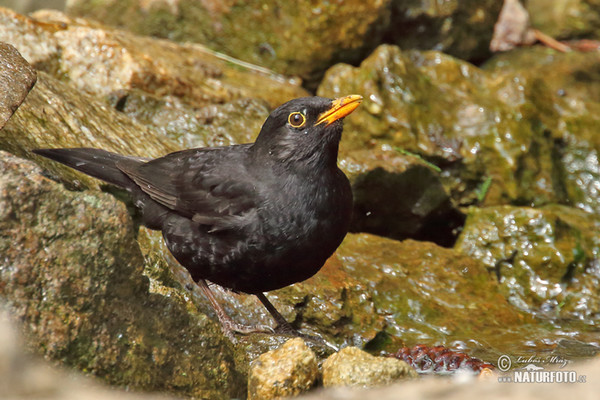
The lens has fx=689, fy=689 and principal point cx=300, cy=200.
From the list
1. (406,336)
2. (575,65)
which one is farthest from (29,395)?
(575,65)

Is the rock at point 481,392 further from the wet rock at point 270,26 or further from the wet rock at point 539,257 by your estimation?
the wet rock at point 270,26

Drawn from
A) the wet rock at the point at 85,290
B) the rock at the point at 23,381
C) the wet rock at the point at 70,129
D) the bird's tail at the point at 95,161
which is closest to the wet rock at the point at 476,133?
the wet rock at the point at 70,129

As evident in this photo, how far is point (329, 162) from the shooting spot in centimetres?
441

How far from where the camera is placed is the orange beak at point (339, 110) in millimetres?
4350

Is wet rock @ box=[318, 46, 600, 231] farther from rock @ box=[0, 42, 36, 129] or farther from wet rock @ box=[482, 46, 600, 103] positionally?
rock @ box=[0, 42, 36, 129]

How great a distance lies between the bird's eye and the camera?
4.41 meters

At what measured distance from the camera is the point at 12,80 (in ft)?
13.9

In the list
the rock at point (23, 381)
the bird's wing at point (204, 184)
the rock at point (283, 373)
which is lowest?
the rock at point (283, 373)

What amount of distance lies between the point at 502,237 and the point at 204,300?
9.98 ft

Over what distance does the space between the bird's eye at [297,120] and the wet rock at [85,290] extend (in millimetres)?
1364

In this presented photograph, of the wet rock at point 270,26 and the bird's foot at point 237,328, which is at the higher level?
the wet rock at point 270,26

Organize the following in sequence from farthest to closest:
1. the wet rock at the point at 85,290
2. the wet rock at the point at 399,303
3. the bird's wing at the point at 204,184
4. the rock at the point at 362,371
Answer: the wet rock at the point at 399,303, the bird's wing at the point at 204,184, the rock at the point at 362,371, the wet rock at the point at 85,290

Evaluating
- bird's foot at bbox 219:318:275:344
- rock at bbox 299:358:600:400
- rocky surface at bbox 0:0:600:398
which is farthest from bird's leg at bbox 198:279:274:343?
rock at bbox 299:358:600:400

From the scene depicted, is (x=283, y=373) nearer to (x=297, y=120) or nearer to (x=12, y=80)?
(x=297, y=120)
